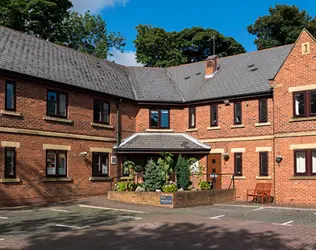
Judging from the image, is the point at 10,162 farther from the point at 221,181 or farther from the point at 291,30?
the point at 291,30

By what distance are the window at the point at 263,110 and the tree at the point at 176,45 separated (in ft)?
72.0

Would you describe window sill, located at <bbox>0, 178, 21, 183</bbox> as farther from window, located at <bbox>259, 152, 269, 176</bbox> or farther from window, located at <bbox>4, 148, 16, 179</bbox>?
window, located at <bbox>259, 152, 269, 176</bbox>

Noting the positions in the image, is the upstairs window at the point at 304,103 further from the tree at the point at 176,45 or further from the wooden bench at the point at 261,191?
the tree at the point at 176,45

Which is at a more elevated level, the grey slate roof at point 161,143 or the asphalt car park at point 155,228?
the grey slate roof at point 161,143

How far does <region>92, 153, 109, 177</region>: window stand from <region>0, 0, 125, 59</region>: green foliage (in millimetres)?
19436

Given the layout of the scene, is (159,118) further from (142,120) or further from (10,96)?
(10,96)

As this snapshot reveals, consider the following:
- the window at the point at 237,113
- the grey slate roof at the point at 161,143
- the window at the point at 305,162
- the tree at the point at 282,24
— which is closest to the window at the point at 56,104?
the grey slate roof at the point at 161,143

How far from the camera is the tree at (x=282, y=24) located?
43344mm

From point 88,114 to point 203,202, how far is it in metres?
7.64

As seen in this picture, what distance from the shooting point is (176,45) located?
4878 cm

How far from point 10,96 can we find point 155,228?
978 cm

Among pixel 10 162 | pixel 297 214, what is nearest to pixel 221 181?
pixel 297 214

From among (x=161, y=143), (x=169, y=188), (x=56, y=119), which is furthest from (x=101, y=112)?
(x=169, y=188)

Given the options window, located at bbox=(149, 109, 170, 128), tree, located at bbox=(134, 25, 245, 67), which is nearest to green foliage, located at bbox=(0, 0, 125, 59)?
tree, located at bbox=(134, 25, 245, 67)
